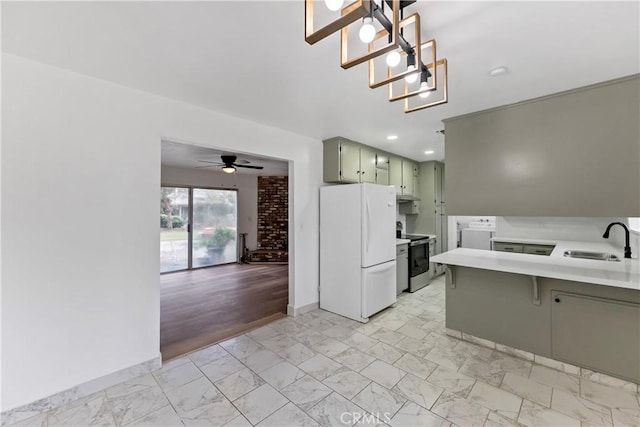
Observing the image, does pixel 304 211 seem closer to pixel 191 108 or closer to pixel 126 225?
pixel 191 108

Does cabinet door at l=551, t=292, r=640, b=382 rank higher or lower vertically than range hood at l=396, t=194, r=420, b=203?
lower

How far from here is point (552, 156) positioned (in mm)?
2424

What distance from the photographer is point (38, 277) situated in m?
1.86

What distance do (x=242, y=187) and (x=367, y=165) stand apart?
14.4 ft

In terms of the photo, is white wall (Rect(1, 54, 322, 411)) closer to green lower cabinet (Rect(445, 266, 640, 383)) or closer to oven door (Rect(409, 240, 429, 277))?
green lower cabinet (Rect(445, 266, 640, 383))

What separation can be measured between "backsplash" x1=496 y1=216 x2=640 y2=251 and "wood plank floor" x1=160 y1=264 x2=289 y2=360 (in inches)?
155

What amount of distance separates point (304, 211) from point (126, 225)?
2.03 metres

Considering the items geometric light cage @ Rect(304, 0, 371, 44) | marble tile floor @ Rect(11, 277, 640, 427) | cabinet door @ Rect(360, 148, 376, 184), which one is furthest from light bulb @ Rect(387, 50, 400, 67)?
cabinet door @ Rect(360, 148, 376, 184)

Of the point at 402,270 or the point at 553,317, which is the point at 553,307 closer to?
the point at 553,317

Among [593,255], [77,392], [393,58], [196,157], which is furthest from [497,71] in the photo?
[196,157]

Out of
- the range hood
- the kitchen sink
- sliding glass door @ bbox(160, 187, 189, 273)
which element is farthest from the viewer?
sliding glass door @ bbox(160, 187, 189, 273)

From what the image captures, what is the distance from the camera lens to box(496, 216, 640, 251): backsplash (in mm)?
3643

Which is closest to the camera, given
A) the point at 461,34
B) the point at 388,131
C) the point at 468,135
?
the point at 461,34

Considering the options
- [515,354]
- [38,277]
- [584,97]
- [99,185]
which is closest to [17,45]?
[99,185]
